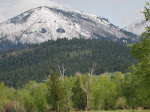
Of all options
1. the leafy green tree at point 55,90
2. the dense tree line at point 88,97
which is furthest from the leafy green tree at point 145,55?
the dense tree line at point 88,97

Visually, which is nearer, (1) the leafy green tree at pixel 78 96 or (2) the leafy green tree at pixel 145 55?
(2) the leafy green tree at pixel 145 55

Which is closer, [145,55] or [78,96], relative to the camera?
[145,55]

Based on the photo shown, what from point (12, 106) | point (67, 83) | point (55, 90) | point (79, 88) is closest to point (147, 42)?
point (55, 90)

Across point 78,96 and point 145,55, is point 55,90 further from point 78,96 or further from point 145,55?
point 145,55

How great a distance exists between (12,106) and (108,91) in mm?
63026

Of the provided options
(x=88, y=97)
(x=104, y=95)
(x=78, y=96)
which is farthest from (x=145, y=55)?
(x=104, y=95)

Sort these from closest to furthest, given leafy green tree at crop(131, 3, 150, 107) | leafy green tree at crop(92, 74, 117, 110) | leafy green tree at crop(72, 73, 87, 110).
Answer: leafy green tree at crop(131, 3, 150, 107) < leafy green tree at crop(72, 73, 87, 110) < leafy green tree at crop(92, 74, 117, 110)

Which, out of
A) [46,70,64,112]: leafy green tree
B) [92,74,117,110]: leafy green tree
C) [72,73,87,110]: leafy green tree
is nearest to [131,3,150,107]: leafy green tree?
Result: [46,70,64,112]: leafy green tree

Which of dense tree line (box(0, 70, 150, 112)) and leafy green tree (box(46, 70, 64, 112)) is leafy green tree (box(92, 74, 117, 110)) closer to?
Answer: dense tree line (box(0, 70, 150, 112))

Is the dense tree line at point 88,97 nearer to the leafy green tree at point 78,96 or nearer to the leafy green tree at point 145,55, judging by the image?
the leafy green tree at point 78,96

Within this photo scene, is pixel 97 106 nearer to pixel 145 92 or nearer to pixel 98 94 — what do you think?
pixel 98 94

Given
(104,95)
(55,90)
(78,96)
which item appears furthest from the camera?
(104,95)

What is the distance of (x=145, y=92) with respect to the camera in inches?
1043

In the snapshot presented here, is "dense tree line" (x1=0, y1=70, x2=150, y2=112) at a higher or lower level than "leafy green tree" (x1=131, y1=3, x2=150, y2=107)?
lower
